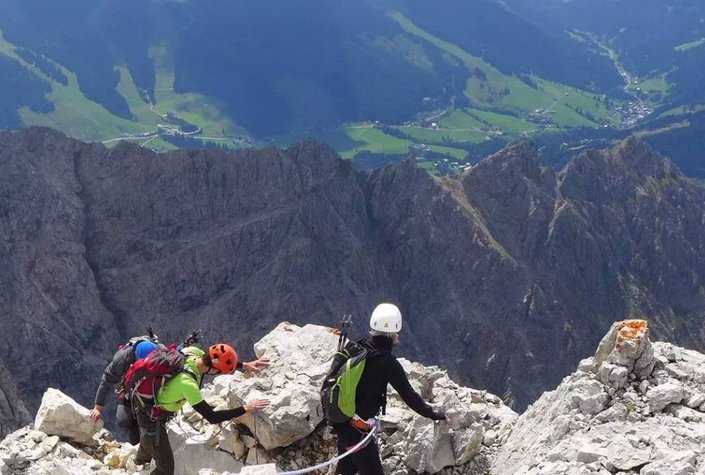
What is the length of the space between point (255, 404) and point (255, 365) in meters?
3.46

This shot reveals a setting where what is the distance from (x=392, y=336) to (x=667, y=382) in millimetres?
5899

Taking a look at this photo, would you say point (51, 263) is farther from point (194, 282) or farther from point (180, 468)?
point (180, 468)

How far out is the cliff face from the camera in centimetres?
8112

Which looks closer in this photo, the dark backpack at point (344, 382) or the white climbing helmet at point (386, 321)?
the dark backpack at point (344, 382)

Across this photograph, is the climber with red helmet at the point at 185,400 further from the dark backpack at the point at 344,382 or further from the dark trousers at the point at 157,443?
the dark backpack at the point at 344,382

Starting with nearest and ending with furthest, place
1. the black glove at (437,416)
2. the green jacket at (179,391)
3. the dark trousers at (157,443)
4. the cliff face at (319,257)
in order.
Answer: the green jacket at (179,391) < the black glove at (437,416) < the dark trousers at (157,443) < the cliff face at (319,257)

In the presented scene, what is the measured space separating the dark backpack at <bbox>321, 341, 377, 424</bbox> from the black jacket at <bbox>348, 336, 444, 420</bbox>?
0.13 m

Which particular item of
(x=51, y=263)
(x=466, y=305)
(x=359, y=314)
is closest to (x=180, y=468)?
(x=51, y=263)

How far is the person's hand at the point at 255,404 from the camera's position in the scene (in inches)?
632

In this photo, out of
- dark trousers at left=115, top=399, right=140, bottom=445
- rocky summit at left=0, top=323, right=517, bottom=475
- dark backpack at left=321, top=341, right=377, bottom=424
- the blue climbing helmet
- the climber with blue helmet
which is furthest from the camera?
rocky summit at left=0, top=323, right=517, bottom=475

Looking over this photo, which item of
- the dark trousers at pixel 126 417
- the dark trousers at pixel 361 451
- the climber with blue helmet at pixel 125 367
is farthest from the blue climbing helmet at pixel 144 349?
the dark trousers at pixel 361 451

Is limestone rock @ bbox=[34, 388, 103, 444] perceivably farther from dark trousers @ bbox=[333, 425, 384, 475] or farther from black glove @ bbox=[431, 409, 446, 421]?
black glove @ bbox=[431, 409, 446, 421]

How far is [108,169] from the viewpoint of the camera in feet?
294

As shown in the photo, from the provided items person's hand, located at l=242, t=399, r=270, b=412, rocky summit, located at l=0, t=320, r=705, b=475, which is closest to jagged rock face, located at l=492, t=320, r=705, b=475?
rocky summit, located at l=0, t=320, r=705, b=475
